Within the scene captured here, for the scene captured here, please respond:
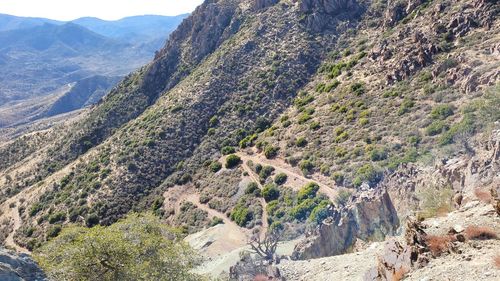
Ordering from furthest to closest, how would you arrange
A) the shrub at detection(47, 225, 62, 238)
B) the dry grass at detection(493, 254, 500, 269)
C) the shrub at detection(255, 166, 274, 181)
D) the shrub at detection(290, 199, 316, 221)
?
the shrub at detection(47, 225, 62, 238) < the shrub at detection(255, 166, 274, 181) < the shrub at detection(290, 199, 316, 221) < the dry grass at detection(493, 254, 500, 269)

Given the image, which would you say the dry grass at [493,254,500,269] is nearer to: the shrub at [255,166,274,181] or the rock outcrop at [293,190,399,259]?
the rock outcrop at [293,190,399,259]

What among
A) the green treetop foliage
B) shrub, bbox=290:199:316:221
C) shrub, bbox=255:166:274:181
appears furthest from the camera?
shrub, bbox=255:166:274:181

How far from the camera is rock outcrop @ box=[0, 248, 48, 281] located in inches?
499

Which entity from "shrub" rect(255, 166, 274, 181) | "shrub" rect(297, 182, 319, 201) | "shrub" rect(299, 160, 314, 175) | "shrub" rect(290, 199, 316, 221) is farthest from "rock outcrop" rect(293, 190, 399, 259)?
"shrub" rect(255, 166, 274, 181)

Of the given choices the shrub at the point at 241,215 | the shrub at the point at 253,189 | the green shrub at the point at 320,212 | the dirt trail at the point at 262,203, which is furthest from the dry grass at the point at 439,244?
the shrub at the point at 253,189

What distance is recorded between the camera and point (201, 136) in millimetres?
62219

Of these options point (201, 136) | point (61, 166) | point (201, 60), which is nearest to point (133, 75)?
point (201, 60)

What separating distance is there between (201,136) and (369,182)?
3230cm

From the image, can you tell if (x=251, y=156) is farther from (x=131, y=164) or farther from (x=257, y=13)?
(x=257, y=13)

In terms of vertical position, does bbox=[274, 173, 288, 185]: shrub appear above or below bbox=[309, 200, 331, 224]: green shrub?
below

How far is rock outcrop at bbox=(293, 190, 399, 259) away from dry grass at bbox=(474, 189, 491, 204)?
747 centimetres

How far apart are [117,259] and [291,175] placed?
28970 millimetres

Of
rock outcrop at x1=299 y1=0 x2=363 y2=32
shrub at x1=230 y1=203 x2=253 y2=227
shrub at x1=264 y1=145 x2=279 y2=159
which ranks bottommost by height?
shrub at x1=230 y1=203 x2=253 y2=227

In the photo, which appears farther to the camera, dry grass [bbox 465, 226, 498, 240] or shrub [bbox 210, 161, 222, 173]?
shrub [bbox 210, 161, 222, 173]
